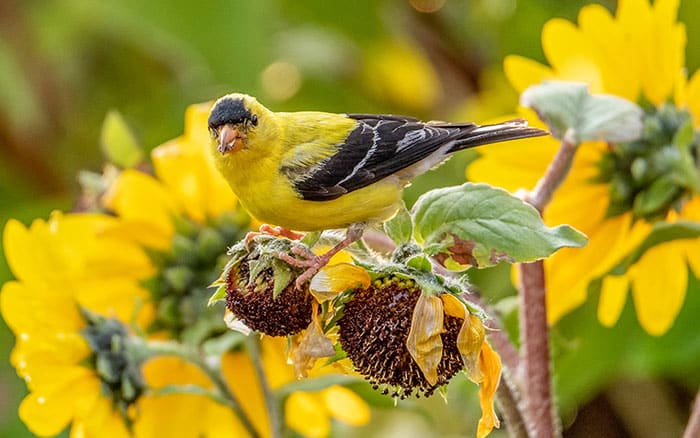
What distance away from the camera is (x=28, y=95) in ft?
5.42

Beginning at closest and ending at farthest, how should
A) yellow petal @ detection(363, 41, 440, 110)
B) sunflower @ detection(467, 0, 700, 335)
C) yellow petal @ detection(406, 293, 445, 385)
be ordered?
yellow petal @ detection(406, 293, 445, 385) < sunflower @ detection(467, 0, 700, 335) < yellow petal @ detection(363, 41, 440, 110)

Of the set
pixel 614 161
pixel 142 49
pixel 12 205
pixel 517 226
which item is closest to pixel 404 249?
pixel 517 226

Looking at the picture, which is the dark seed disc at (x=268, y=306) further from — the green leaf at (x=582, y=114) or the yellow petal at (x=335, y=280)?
the green leaf at (x=582, y=114)

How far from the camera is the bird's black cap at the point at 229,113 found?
801mm

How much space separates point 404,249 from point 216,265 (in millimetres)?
325

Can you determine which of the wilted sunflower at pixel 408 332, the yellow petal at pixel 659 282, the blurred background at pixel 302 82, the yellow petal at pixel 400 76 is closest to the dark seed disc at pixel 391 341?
the wilted sunflower at pixel 408 332

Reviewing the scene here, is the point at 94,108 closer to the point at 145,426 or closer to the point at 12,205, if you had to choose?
the point at 12,205

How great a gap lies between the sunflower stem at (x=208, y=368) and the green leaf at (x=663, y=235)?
30cm

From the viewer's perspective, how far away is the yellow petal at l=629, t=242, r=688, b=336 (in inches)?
35.2

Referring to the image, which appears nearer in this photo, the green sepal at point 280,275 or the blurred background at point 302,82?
the green sepal at point 280,275

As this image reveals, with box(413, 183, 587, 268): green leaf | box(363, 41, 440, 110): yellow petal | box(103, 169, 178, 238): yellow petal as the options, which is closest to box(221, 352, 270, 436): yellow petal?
box(103, 169, 178, 238): yellow petal

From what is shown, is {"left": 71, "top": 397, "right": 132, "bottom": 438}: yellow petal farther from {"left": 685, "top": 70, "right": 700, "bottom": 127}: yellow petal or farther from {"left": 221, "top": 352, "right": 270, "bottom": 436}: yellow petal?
{"left": 685, "top": 70, "right": 700, "bottom": 127}: yellow petal

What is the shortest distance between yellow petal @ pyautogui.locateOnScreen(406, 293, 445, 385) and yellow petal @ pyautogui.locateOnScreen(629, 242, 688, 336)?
333 mm

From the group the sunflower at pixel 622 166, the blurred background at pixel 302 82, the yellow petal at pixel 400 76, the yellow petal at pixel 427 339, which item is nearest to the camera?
the yellow petal at pixel 427 339
